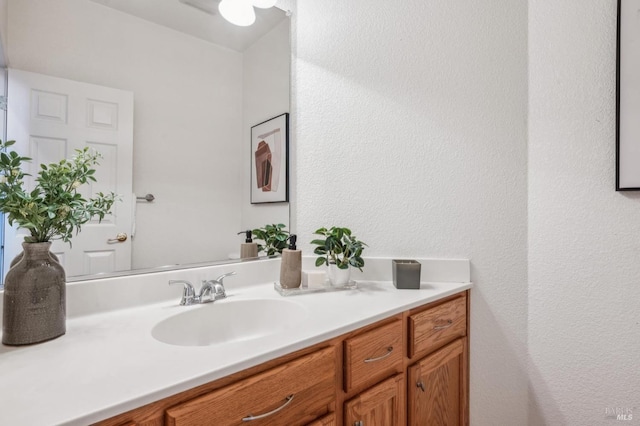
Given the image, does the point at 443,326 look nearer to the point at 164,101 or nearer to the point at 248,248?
the point at 248,248

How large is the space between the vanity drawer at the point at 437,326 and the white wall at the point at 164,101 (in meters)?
0.74

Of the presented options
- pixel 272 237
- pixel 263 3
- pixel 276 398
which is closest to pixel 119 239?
pixel 272 237

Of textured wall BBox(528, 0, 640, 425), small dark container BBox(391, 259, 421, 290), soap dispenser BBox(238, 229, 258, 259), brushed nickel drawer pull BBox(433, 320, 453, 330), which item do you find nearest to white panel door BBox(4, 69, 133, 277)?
soap dispenser BBox(238, 229, 258, 259)

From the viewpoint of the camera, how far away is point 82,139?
0.86m

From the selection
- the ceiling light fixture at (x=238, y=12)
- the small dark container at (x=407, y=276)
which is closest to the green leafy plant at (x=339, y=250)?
the small dark container at (x=407, y=276)

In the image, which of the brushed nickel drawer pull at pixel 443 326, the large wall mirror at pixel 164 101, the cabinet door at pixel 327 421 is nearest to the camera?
the cabinet door at pixel 327 421

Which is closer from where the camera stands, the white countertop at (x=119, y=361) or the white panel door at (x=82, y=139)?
the white countertop at (x=119, y=361)

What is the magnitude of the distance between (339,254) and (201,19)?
1041mm

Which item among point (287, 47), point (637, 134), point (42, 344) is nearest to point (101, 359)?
point (42, 344)

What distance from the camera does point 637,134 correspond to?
1098 mm

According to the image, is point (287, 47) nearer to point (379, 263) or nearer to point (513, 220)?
point (379, 263)

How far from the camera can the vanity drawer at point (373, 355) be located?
789mm

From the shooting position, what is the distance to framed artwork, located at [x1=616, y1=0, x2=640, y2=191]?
1100mm

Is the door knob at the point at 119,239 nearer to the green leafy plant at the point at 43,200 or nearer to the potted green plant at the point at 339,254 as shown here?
the green leafy plant at the point at 43,200
